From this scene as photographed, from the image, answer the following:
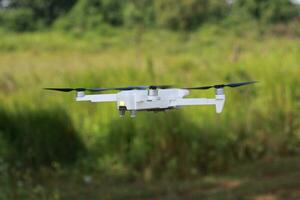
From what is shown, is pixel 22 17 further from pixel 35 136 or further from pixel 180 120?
pixel 180 120

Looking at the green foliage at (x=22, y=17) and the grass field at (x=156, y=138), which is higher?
the green foliage at (x=22, y=17)

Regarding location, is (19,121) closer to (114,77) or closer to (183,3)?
(114,77)

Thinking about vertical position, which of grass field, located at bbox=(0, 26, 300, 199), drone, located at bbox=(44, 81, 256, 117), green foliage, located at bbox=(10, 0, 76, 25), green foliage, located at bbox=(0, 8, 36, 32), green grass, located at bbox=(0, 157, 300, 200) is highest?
green foliage, located at bbox=(0, 8, 36, 32)

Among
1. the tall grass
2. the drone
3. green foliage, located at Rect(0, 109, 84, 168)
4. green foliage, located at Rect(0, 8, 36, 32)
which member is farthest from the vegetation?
the drone

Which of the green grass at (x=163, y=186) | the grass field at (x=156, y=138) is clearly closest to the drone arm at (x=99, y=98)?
the grass field at (x=156, y=138)

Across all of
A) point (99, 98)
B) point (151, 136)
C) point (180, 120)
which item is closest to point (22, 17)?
point (151, 136)

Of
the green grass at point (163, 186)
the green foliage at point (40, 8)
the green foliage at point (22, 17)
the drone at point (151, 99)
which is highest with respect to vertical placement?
the green foliage at point (22, 17)

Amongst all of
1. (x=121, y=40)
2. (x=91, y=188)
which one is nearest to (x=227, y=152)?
(x=91, y=188)

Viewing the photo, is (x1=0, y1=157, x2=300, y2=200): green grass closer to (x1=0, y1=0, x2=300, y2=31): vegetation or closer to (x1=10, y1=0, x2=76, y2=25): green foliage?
(x1=0, y1=0, x2=300, y2=31): vegetation

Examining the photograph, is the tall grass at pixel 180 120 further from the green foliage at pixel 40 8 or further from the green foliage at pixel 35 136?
the green foliage at pixel 40 8
